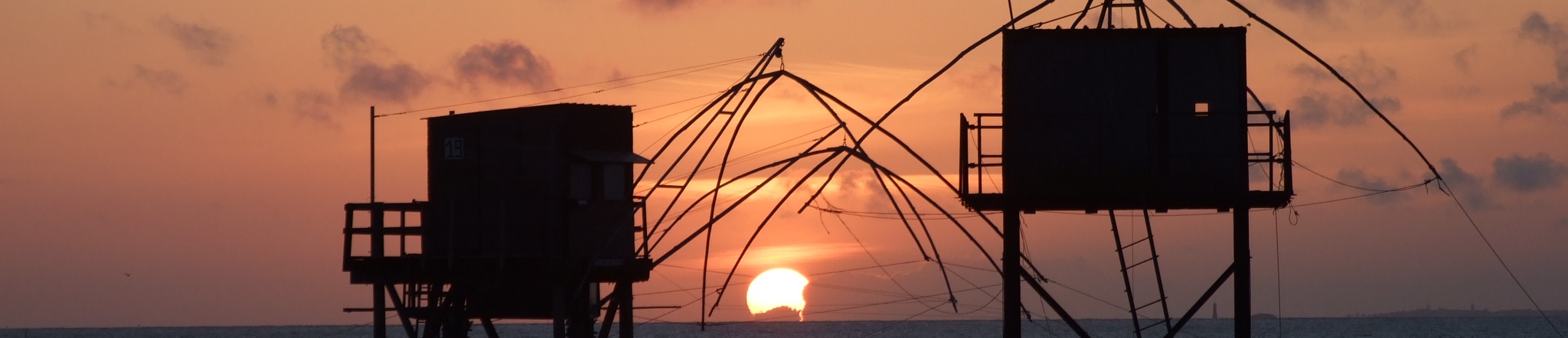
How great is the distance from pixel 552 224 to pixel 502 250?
1.02 meters

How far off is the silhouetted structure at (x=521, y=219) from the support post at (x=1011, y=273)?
310 inches

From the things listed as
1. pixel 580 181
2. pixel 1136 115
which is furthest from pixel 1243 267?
pixel 580 181

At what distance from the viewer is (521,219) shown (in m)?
32.7

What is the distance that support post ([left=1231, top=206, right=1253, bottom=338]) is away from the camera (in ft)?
85.0

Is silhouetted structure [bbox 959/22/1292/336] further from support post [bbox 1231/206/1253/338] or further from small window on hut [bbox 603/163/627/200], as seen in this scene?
small window on hut [bbox 603/163/627/200]

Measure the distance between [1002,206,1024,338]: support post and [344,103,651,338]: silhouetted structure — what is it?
7.86m

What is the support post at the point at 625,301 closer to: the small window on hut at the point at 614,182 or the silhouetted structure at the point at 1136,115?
the small window on hut at the point at 614,182

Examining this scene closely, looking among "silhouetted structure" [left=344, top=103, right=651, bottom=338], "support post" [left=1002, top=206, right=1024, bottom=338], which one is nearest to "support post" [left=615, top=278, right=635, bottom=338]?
"silhouetted structure" [left=344, top=103, right=651, bottom=338]

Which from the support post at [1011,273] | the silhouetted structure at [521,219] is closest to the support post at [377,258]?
the silhouetted structure at [521,219]

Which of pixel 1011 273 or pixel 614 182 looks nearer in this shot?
pixel 1011 273

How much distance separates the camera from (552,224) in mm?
32344

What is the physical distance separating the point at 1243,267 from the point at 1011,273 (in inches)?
125

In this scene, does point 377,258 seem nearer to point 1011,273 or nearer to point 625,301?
point 625,301

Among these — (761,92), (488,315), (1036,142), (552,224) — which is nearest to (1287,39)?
(1036,142)
